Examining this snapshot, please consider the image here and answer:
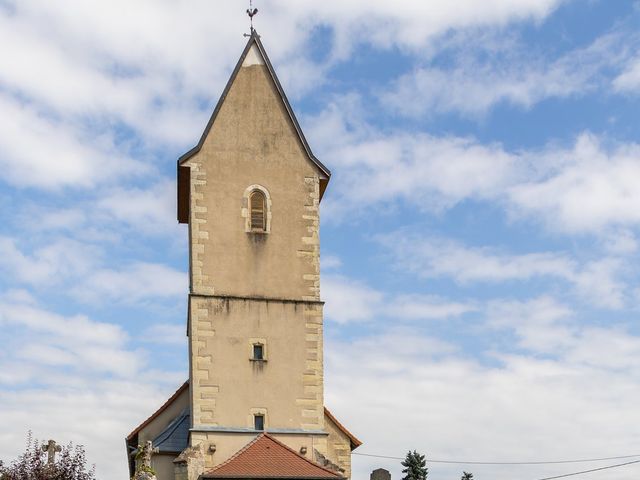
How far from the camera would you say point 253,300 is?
899 inches

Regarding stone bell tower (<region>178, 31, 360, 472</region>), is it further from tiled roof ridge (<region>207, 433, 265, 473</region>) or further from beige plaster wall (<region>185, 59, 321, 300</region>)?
tiled roof ridge (<region>207, 433, 265, 473</region>)

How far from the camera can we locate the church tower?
2175 centimetres

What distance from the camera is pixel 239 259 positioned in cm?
2312

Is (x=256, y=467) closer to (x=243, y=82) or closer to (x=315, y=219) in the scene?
(x=315, y=219)

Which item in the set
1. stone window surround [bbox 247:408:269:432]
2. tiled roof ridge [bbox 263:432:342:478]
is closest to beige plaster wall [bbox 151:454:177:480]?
stone window surround [bbox 247:408:269:432]

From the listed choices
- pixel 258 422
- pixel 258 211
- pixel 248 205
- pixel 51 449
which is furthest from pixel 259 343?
pixel 51 449

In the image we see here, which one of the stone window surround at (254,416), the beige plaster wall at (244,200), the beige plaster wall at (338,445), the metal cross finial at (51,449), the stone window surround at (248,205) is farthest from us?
the beige plaster wall at (338,445)

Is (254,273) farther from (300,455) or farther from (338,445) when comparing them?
(338,445)

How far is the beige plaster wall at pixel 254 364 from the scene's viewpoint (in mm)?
21938

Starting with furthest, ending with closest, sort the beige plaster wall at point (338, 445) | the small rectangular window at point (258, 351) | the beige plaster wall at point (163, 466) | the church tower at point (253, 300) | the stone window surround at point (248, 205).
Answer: the beige plaster wall at point (338, 445)
the stone window surround at point (248, 205)
the small rectangular window at point (258, 351)
the beige plaster wall at point (163, 466)
the church tower at point (253, 300)

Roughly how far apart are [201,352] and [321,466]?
391 cm

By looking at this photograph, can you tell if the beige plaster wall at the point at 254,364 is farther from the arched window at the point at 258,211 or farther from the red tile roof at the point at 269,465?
the arched window at the point at 258,211

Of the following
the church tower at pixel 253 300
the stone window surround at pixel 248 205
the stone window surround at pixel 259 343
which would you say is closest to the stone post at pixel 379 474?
the church tower at pixel 253 300

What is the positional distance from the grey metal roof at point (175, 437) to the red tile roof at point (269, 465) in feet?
7.19
